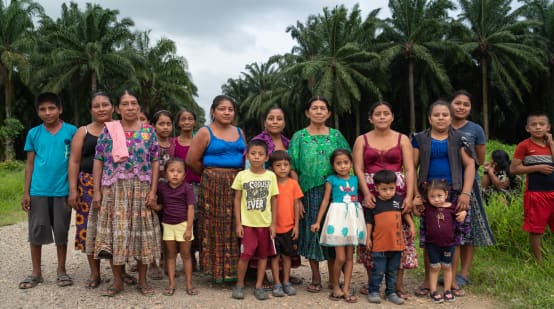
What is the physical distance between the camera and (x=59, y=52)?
73.4 feet

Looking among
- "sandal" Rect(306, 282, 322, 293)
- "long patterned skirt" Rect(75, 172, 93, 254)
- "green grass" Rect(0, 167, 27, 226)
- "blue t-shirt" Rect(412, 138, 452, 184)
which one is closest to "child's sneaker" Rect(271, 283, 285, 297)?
"sandal" Rect(306, 282, 322, 293)

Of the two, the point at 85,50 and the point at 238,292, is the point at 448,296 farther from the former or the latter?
the point at 85,50

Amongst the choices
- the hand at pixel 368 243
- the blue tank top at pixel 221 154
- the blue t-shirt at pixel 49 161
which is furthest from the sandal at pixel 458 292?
the blue t-shirt at pixel 49 161

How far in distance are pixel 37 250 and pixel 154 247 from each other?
133cm

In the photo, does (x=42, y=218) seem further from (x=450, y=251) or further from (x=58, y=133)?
(x=450, y=251)

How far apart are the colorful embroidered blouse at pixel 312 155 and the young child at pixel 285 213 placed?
148 millimetres

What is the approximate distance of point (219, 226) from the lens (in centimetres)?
389

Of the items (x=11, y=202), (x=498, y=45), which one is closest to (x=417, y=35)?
(x=498, y=45)

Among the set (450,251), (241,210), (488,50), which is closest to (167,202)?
(241,210)

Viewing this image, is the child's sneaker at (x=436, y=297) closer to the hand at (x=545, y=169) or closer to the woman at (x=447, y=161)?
the woman at (x=447, y=161)

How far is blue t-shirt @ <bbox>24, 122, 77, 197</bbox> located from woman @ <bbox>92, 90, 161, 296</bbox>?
0.60 meters

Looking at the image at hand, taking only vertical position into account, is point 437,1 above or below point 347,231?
above

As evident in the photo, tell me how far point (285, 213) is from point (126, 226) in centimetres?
135

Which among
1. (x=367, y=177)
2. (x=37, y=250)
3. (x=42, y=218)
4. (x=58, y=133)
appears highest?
(x=58, y=133)
